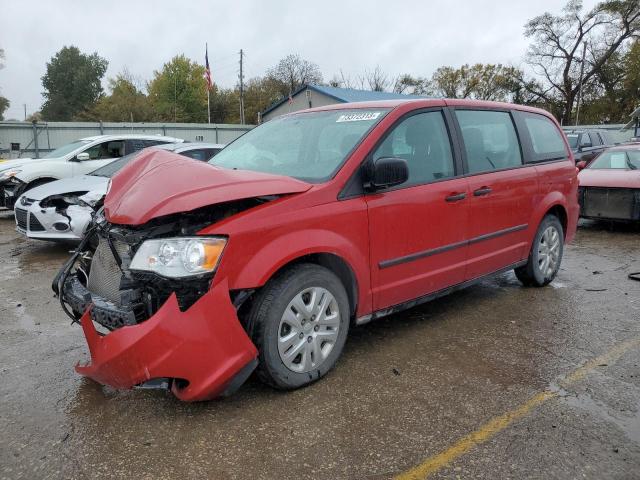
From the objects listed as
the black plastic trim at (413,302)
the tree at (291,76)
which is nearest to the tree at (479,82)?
the tree at (291,76)

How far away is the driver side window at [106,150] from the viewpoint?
9.92 m

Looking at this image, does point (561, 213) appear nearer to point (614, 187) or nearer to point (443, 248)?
point (443, 248)

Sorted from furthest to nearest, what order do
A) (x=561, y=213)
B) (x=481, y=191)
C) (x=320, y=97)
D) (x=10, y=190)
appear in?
(x=320, y=97)
(x=10, y=190)
(x=561, y=213)
(x=481, y=191)

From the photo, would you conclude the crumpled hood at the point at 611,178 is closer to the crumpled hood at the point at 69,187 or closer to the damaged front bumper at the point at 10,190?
the crumpled hood at the point at 69,187

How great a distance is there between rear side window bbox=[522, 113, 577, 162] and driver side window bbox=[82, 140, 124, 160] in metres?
7.73

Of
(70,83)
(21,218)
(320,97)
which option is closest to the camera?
(21,218)

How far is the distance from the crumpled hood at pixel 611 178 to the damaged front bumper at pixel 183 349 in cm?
792

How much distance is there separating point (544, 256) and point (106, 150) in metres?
8.34

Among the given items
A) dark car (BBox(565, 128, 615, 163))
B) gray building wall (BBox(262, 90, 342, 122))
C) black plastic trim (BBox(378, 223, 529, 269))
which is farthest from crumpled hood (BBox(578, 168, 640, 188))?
gray building wall (BBox(262, 90, 342, 122))

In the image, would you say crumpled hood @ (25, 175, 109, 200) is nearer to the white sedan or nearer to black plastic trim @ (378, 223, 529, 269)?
the white sedan

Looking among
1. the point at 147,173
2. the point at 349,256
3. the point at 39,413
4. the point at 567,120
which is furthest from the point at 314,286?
the point at 567,120

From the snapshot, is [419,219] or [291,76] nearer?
[419,219]

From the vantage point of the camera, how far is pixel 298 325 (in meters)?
2.92

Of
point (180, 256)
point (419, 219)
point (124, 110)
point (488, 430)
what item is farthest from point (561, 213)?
point (124, 110)
